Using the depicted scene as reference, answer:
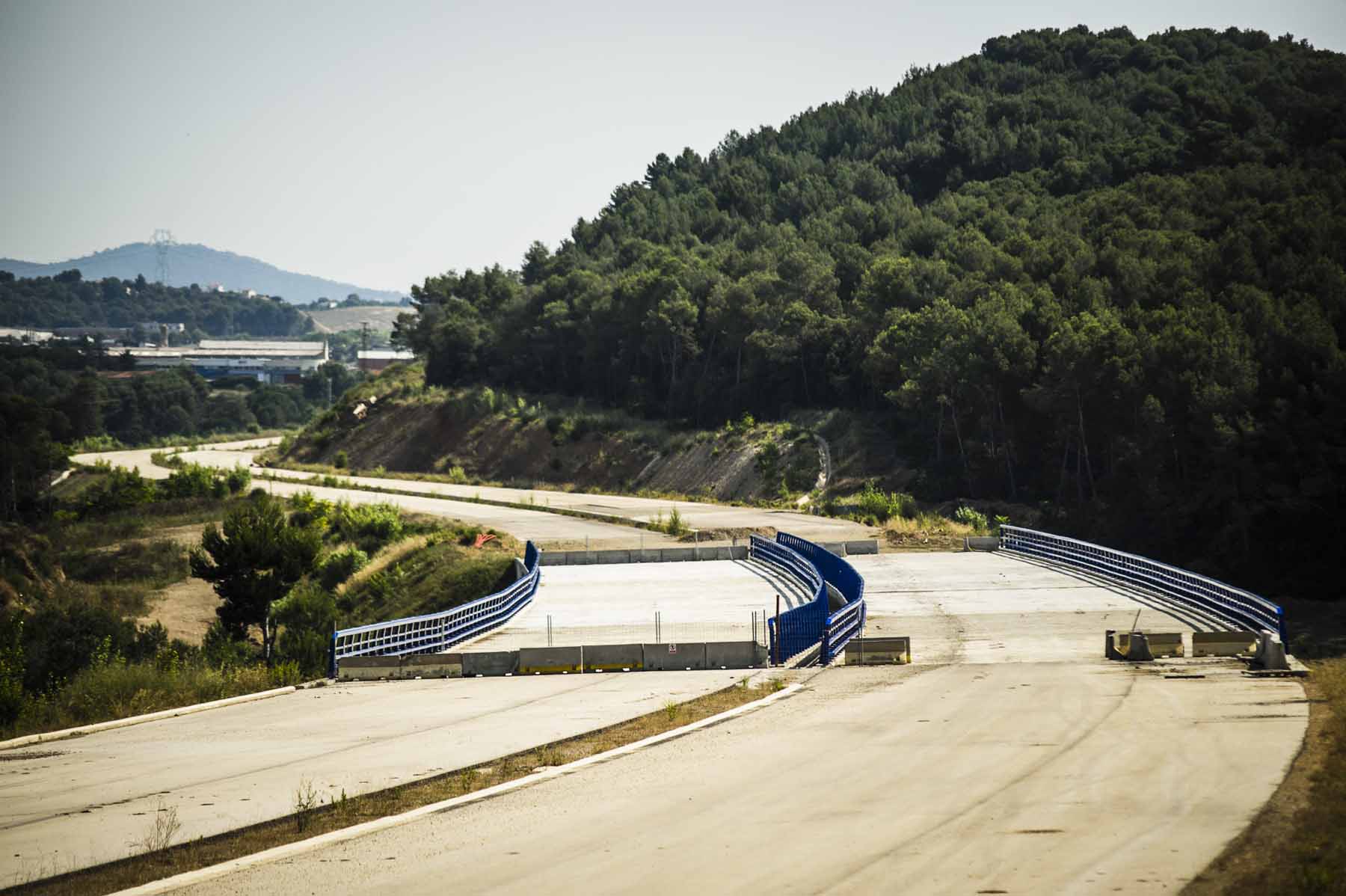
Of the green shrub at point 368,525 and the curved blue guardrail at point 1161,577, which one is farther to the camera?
the green shrub at point 368,525

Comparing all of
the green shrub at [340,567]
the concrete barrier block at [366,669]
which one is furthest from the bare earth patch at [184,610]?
the concrete barrier block at [366,669]

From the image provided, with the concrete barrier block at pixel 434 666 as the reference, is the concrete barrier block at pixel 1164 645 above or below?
above

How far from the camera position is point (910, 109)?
453 ft

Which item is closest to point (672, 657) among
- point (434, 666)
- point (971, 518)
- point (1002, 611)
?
point (434, 666)

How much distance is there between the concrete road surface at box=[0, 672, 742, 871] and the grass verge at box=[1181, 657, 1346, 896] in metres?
10.3

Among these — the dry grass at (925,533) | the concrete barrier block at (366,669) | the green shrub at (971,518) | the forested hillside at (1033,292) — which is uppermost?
the forested hillside at (1033,292)

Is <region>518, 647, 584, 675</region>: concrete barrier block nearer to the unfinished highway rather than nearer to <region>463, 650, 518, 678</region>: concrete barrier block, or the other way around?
<region>463, 650, 518, 678</region>: concrete barrier block

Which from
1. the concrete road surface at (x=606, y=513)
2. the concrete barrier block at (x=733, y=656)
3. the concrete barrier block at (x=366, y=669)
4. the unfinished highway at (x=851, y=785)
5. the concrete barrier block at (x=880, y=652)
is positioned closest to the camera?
the unfinished highway at (x=851, y=785)

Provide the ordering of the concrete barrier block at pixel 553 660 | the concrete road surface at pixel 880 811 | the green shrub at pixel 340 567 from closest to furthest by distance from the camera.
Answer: the concrete road surface at pixel 880 811 < the concrete barrier block at pixel 553 660 < the green shrub at pixel 340 567

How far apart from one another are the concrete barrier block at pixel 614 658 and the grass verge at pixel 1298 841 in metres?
15.3

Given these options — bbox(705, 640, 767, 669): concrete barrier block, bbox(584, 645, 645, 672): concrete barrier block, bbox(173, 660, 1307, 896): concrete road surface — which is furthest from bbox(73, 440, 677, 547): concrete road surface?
bbox(173, 660, 1307, 896): concrete road surface

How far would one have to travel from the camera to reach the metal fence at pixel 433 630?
3125 centimetres

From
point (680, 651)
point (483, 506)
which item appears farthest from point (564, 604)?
point (483, 506)

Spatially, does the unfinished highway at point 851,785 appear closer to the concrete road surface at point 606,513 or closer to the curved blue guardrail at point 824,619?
the curved blue guardrail at point 824,619
